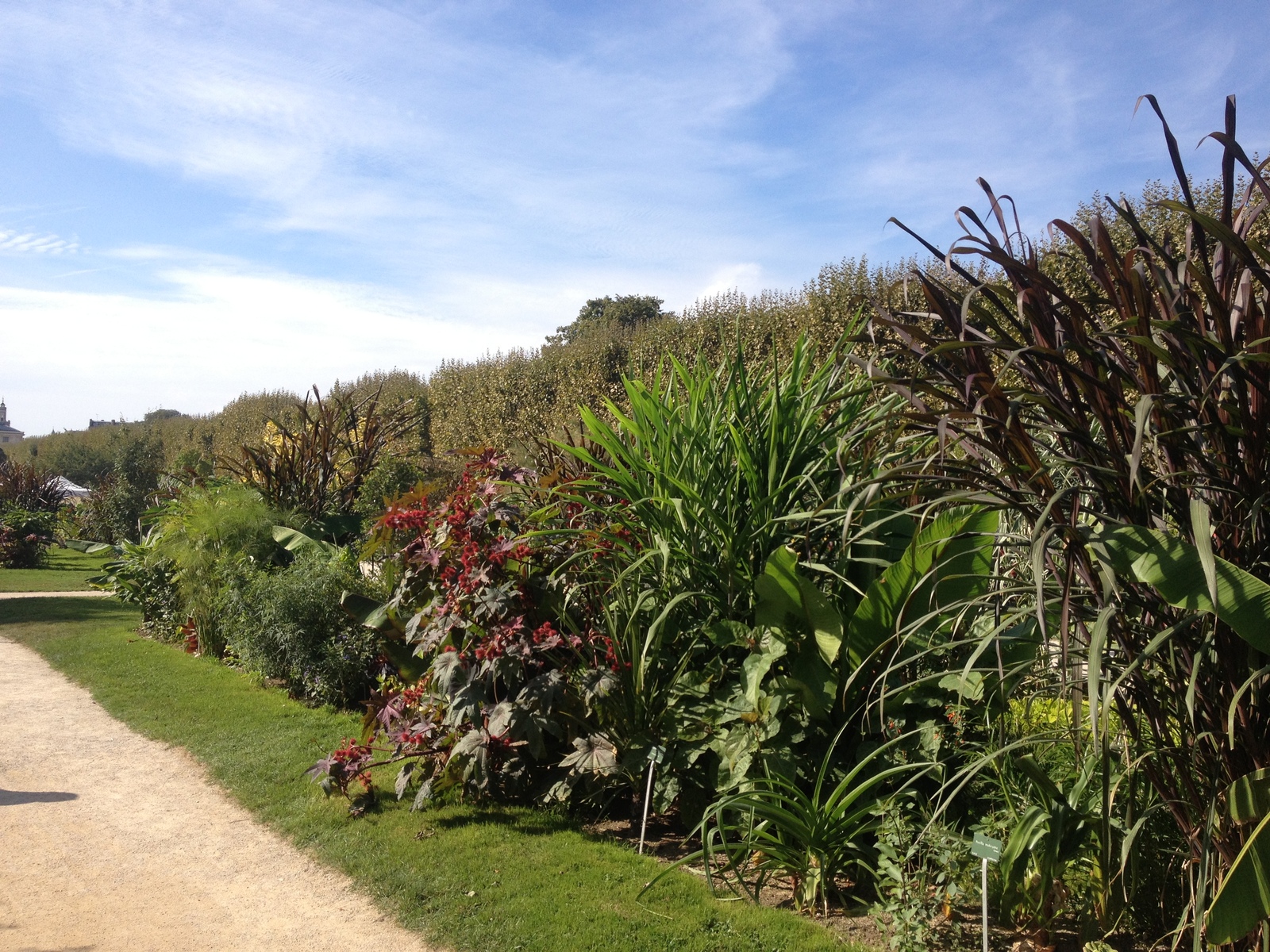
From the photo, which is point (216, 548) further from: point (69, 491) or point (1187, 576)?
point (69, 491)

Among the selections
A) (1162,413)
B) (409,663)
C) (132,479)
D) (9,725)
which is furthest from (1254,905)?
(132,479)

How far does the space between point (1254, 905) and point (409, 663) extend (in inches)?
190

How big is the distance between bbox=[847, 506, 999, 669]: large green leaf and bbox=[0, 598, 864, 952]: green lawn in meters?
1.18

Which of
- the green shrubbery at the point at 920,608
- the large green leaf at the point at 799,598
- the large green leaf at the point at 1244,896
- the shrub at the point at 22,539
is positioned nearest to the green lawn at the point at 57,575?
the shrub at the point at 22,539

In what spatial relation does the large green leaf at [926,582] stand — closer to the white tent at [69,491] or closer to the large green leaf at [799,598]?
the large green leaf at [799,598]

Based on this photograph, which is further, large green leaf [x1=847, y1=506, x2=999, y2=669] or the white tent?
the white tent

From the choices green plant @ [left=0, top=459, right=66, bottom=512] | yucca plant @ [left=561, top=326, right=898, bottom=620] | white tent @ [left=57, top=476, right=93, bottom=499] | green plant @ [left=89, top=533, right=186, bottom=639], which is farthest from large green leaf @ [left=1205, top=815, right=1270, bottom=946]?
white tent @ [left=57, top=476, right=93, bottom=499]

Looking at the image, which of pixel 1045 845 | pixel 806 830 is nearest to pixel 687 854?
pixel 806 830

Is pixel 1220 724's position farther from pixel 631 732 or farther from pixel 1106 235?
pixel 631 732

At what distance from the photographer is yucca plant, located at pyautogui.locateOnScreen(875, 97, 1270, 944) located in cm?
247

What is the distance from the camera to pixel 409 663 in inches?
241

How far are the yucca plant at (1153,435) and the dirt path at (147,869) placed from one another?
2.91 m

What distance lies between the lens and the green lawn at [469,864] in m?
3.74

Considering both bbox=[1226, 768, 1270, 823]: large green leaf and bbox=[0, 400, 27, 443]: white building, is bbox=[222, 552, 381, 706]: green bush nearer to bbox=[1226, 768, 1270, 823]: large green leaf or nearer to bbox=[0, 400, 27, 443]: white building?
bbox=[1226, 768, 1270, 823]: large green leaf
